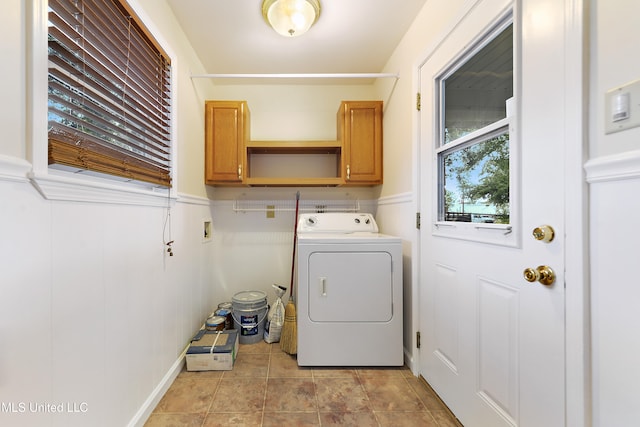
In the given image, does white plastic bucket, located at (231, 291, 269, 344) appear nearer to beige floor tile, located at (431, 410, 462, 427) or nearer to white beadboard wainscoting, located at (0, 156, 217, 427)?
white beadboard wainscoting, located at (0, 156, 217, 427)

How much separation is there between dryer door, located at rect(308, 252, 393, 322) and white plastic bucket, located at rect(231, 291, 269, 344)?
685 mm

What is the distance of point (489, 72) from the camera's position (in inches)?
47.6

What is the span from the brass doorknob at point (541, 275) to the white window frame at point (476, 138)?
0.12 metres

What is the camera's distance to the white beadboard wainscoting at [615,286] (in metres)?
0.68

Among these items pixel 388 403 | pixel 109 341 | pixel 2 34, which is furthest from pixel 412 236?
pixel 2 34

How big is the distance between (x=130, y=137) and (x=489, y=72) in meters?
1.75

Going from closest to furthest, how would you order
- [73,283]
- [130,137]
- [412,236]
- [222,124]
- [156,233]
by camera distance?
[73,283] < [130,137] < [156,233] < [412,236] < [222,124]

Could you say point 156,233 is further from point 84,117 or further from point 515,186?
point 515,186

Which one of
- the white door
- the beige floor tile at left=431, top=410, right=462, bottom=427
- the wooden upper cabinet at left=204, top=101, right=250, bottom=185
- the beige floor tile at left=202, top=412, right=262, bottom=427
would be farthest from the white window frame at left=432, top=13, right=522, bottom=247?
the wooden upper cabinet at left=204, top=101, right=250, bottom=185

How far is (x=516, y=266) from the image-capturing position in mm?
1027

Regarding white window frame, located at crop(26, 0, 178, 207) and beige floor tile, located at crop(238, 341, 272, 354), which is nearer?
white window frame, located at crop(26, 0, 178, 207)

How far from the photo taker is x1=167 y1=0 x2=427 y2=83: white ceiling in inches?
66.6

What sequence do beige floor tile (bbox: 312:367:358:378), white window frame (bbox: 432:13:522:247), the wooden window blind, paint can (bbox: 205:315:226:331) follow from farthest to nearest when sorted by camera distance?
paint can (bbox: 205:315:226:331) → beige floor tile (bbox: 312:367:358:378) → white window frame (bbox: 432:13:522:247) → the wooden window blind

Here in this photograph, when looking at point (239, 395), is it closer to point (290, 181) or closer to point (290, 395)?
point (290, 395)
